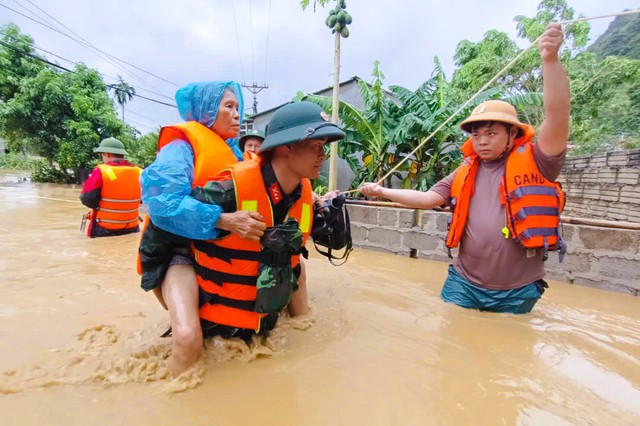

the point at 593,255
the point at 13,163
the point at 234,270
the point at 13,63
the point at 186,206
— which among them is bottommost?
the point at 593,255

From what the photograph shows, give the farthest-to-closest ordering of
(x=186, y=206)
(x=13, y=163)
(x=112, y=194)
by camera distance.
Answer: (x=13, y=163)
(x=112, y=194)
(x=186, y=206)

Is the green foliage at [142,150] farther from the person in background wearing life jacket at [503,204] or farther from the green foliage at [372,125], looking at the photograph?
the person in background wearing life jacket at [503,204]

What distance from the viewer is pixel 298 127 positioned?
1.88m

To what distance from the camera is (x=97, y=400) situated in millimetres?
1658

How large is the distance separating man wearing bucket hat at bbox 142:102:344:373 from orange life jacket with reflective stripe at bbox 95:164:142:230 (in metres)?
3.94

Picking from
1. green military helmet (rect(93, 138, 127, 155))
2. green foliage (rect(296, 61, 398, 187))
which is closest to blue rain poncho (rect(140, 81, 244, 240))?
green military helmet (rect(93, 138, 127, 155))

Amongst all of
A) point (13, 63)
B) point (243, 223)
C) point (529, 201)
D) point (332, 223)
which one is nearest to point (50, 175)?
point (13, 63)

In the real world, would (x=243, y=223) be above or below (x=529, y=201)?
below

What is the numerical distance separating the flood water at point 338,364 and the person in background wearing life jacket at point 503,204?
21cm

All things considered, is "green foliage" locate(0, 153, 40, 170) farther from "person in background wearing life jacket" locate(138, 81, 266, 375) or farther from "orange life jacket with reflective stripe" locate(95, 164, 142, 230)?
"person in background wearing life jacket" locate(138, 81, 266, 375)

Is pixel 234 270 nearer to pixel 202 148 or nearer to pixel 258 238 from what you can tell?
pixel 258 238

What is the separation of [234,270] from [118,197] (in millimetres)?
4268

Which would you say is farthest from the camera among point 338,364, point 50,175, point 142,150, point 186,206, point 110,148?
point 50,175

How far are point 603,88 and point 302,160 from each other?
17.4 metres
